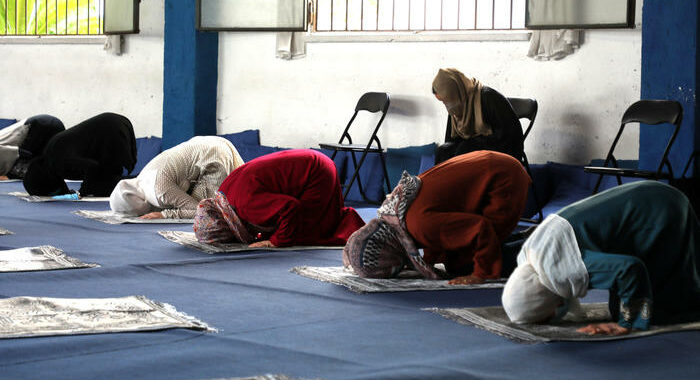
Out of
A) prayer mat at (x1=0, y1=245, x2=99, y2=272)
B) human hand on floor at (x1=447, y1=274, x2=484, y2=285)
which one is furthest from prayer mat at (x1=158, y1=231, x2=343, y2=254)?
human hand on floor at (x1=447, y1=274, x2=484, y2=285)

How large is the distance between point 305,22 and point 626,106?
2.95 m

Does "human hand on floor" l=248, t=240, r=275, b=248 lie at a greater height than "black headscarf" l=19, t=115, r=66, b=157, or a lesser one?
lesser

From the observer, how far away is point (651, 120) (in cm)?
604

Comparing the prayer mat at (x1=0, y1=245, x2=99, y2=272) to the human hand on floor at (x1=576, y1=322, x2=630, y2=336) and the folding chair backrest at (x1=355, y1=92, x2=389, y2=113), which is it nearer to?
the human hand on floor at (x1=576, y1=322, x2=630, y2=336)

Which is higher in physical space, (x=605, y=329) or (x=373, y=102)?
(x=373, y=102)

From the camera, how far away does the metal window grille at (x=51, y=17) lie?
10992 mm

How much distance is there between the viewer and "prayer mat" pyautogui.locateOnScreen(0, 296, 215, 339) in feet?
10.4

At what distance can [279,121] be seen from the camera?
9070mm

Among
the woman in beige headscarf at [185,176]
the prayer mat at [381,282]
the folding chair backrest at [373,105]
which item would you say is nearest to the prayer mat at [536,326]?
the prayer mat at [381,282]

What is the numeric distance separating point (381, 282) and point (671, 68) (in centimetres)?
289

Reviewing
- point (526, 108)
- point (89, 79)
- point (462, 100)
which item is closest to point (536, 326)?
point (462, 100)

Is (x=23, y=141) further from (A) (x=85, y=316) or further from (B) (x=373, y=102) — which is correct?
(A) (x=85, y=316)

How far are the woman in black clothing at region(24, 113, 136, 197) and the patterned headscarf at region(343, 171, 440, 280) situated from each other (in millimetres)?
3921

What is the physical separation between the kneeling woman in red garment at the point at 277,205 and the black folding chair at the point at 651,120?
5.29ft
